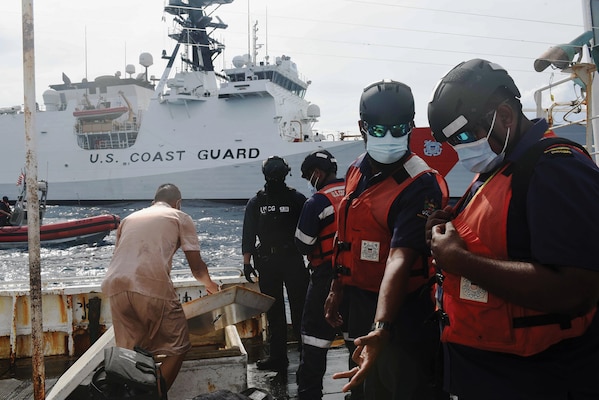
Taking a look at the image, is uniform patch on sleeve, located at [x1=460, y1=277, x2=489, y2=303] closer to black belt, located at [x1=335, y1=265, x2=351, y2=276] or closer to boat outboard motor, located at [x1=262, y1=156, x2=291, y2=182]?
black belt, located at [x1=335, y1=265, x2=351, y2=276]

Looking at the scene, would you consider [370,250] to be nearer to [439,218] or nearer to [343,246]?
[343,246]

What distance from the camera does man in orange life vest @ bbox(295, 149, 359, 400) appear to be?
282 cm

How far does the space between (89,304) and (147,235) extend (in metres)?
2.06

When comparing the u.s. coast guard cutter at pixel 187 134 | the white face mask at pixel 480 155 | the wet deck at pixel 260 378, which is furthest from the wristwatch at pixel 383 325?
the u.s. coast guard cutter at pixel 187 134

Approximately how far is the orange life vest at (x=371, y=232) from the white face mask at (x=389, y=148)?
6 cm

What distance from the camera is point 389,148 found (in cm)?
212

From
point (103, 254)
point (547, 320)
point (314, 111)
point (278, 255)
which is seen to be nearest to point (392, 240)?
point (547, 320)

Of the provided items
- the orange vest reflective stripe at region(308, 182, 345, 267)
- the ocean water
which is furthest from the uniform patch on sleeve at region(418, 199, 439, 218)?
the ocean water

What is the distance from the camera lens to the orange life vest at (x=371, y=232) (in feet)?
6.71

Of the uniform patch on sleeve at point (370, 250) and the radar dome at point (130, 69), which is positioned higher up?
the radar dome at point (130, 69)

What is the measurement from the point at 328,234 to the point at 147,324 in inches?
50.4

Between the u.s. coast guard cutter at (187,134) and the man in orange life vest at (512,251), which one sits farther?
the u.s. coast guard cutter at (187,134)

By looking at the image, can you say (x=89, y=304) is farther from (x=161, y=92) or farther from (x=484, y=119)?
(x=161, y=92)

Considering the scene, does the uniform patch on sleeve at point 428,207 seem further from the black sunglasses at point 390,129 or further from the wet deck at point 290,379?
the wet deck at point 290,379
